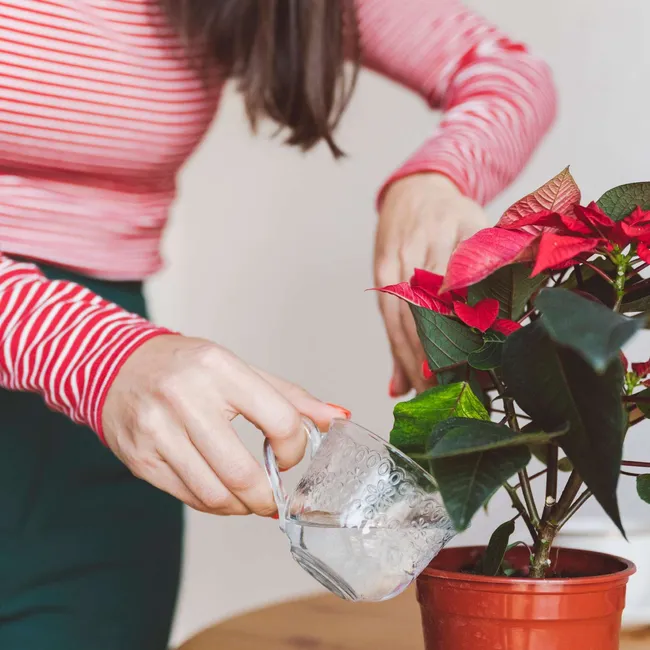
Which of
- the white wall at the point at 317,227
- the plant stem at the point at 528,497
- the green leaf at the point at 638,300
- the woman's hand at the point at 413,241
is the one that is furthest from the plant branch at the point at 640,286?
the white wall at the point at 317,227

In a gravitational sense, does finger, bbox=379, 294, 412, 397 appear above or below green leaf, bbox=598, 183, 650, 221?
below

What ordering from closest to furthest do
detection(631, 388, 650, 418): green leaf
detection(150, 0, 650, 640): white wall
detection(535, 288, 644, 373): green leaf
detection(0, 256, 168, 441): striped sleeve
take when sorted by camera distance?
1. detection(535, 288, 644, 373): green leaf
2. detection(631, 388, 650, 418): green leaf
3. detection(0, 256, 168, 441): striped sleeve
4. detection(150, 0, 650, 640): white wall

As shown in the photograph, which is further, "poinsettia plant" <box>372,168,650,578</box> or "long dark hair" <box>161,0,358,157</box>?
"long dark hair" <box>161,0,358,157</box>

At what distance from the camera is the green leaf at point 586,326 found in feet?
0.89

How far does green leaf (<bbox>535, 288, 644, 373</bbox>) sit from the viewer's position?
27cm

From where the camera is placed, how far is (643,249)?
363 mm

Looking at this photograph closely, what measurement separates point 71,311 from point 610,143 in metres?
0.79

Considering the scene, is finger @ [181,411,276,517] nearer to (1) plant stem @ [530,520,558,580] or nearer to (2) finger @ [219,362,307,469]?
(2) finger @ [219,362,307,469]

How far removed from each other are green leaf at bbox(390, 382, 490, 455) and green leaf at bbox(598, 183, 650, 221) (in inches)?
4.6

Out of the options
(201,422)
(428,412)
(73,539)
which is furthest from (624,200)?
(73,539)

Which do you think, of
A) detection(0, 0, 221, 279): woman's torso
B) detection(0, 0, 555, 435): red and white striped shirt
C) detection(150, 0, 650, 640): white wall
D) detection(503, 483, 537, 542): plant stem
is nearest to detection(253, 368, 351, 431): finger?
detection(503, 483, 537, 542): plant stem

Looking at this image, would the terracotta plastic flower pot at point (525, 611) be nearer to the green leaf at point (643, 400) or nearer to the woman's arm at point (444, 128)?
the green leaf at point (643, 400)

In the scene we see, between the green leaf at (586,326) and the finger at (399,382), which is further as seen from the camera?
the finger at (399,382)

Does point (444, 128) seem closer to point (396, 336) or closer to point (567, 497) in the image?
point (396, 336)
